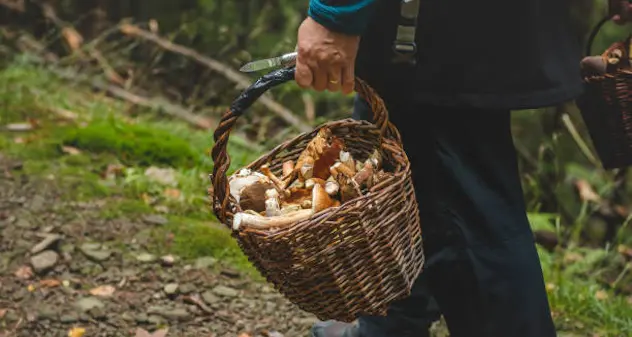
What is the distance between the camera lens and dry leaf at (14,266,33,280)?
2.91 meters

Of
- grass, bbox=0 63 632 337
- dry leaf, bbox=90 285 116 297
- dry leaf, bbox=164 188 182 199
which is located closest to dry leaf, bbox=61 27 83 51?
grass, bbox=0 63 632 337

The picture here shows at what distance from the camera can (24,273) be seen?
2.93m

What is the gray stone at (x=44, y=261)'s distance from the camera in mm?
2949

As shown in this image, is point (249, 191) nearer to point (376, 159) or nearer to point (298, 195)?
point (298, 195)

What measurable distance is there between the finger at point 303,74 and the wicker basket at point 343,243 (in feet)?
0.08

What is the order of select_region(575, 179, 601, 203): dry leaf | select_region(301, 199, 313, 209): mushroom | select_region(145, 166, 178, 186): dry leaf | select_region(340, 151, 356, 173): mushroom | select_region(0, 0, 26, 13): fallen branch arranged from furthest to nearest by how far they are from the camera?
select_region(0, 0, 26, 13): fallen branch < select_region(575, 179, 601, 203): dry leaf < select_region(145, 166, 178, 186): dry leaf < select_region(340, 151, 356, 173): mushroom < select_region(301, 199, 313, 209): mushroom

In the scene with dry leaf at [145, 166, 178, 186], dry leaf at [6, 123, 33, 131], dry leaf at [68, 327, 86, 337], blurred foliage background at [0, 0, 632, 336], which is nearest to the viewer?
dry leaf at [68, 327, 86, 337]

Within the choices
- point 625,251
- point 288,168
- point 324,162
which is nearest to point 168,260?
point 288,168

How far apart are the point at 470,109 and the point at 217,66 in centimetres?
373

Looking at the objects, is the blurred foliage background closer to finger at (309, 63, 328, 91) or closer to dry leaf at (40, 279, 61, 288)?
dry leaf at (40, 279, 61, 288)

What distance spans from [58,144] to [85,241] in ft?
3.59

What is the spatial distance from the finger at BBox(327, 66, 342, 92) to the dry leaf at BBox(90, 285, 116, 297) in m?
1.45

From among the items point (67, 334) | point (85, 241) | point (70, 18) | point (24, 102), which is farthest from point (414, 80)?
point (70, 18)

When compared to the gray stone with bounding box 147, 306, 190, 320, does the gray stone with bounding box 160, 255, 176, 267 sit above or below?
below
